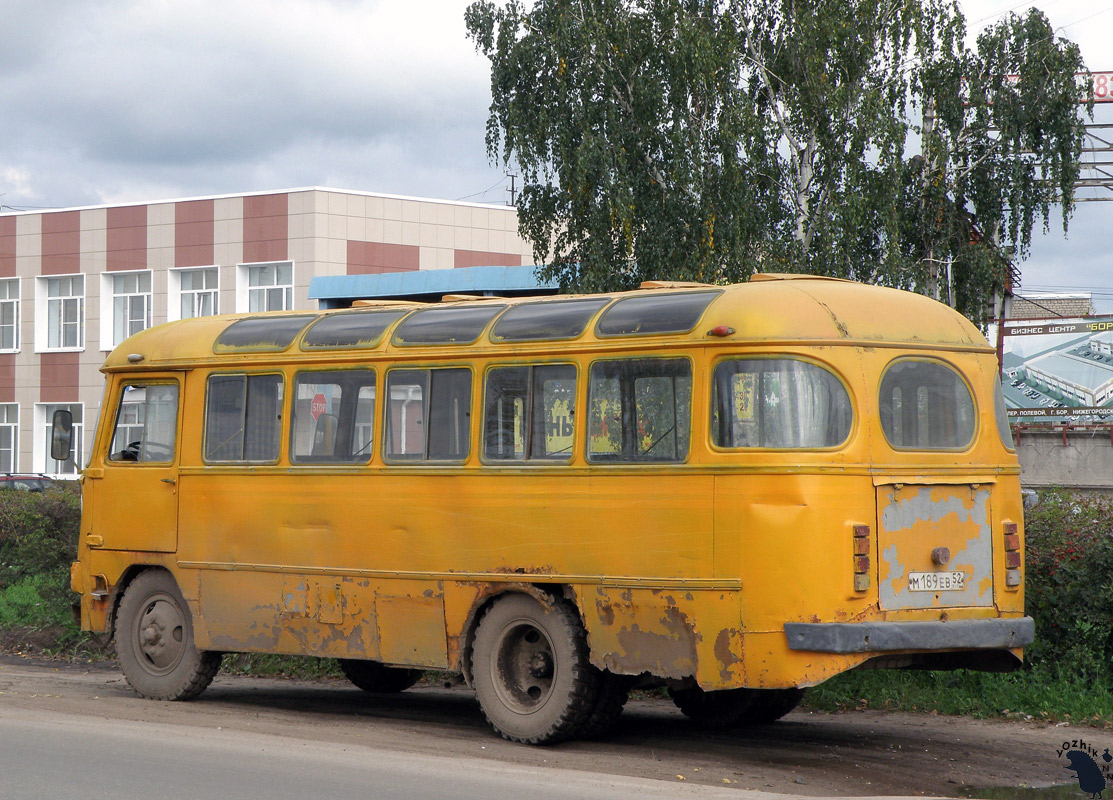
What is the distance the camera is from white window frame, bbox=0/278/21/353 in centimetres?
5009

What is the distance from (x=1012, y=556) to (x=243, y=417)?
19.2 feet

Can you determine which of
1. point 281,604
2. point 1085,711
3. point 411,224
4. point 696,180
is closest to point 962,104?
point 696,180

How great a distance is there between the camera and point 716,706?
11.0 m

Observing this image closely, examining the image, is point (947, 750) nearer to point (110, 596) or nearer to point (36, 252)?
point (110, 596)

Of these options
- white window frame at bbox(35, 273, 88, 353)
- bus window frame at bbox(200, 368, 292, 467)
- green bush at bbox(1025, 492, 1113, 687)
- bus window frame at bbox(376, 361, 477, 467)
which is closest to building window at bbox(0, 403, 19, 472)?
white window frame at bbox(35, 273, 88, 353)

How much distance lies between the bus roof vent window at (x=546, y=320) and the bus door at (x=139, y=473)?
337cm

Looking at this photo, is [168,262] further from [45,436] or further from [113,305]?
[45,436]

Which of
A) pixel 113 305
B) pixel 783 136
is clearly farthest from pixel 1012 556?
pixel 113 305

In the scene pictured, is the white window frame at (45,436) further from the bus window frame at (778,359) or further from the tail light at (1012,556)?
the tail light at (1012,556)

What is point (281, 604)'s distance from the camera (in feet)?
36.8

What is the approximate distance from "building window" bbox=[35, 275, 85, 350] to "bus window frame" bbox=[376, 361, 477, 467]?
40579 mm

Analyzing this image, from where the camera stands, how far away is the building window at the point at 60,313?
48.9 meters

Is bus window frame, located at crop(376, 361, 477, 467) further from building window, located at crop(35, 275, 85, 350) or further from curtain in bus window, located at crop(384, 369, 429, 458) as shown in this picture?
building window, located at crop(35, 275, 85, 350)

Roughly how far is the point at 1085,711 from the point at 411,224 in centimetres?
3732
